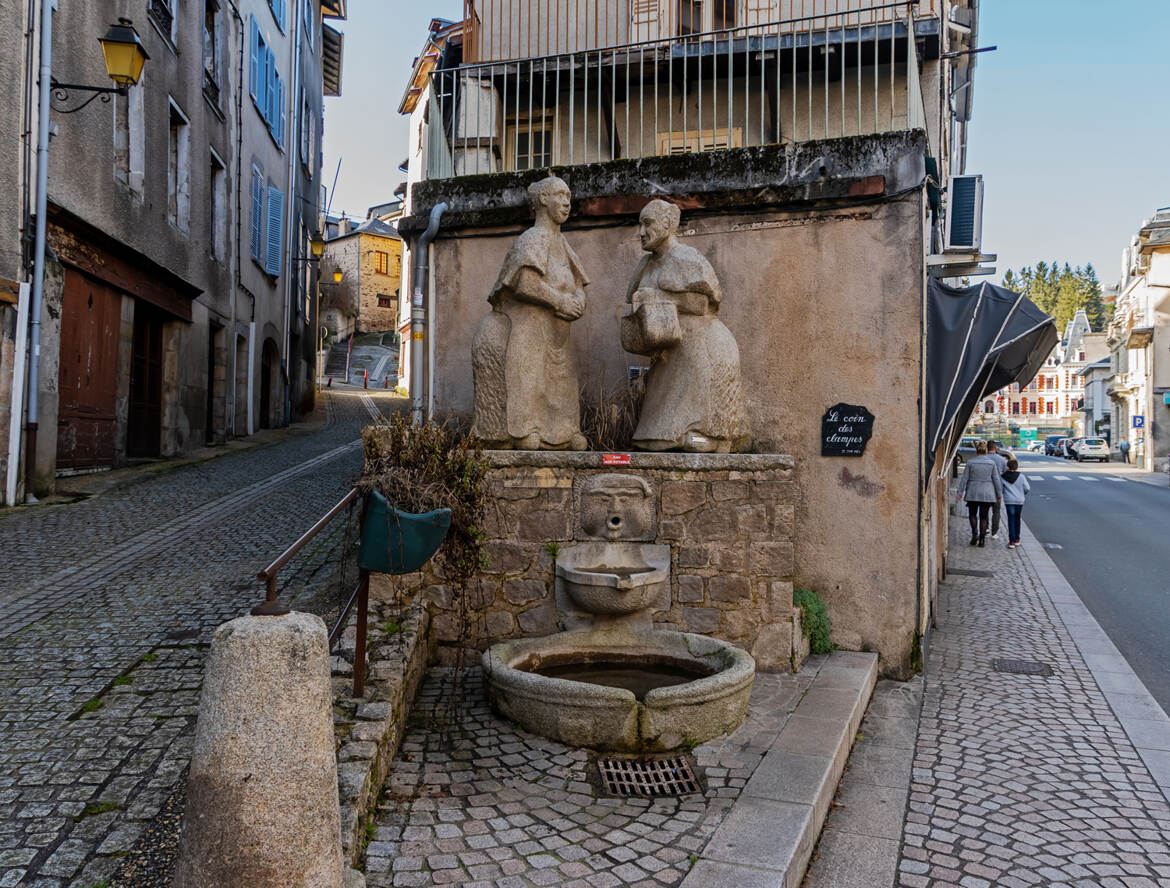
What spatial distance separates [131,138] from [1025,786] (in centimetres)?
1241

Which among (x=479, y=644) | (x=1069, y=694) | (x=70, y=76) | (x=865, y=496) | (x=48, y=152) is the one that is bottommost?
(x=1069, y=694)

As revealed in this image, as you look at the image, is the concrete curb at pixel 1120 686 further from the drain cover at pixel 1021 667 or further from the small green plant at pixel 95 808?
the small green plant at pixel 95 808

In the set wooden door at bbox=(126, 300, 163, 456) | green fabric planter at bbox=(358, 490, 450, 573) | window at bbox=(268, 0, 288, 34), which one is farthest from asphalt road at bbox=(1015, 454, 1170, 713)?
window at bbox=(268, 0, 288, 34)

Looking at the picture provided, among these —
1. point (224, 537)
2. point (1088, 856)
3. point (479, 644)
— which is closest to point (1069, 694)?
point (1088, 856)

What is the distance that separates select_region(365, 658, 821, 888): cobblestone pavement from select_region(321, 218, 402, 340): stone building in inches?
1740

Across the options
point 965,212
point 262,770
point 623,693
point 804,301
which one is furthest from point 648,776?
point 965,212

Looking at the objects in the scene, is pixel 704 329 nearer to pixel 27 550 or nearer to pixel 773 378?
pixel 773 378

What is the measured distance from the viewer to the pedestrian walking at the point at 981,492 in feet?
42.6

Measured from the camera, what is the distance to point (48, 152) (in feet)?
29.8

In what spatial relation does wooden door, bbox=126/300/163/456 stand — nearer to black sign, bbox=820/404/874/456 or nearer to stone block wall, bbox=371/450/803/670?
stone block wall, bbox=371/450/803/670

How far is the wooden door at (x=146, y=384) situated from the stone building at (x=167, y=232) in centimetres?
3

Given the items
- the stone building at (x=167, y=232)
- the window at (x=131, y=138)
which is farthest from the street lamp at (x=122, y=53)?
the window at (x=131, y=138)

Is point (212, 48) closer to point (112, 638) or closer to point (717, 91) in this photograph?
point (717, 91)

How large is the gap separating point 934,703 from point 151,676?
4489 mm
